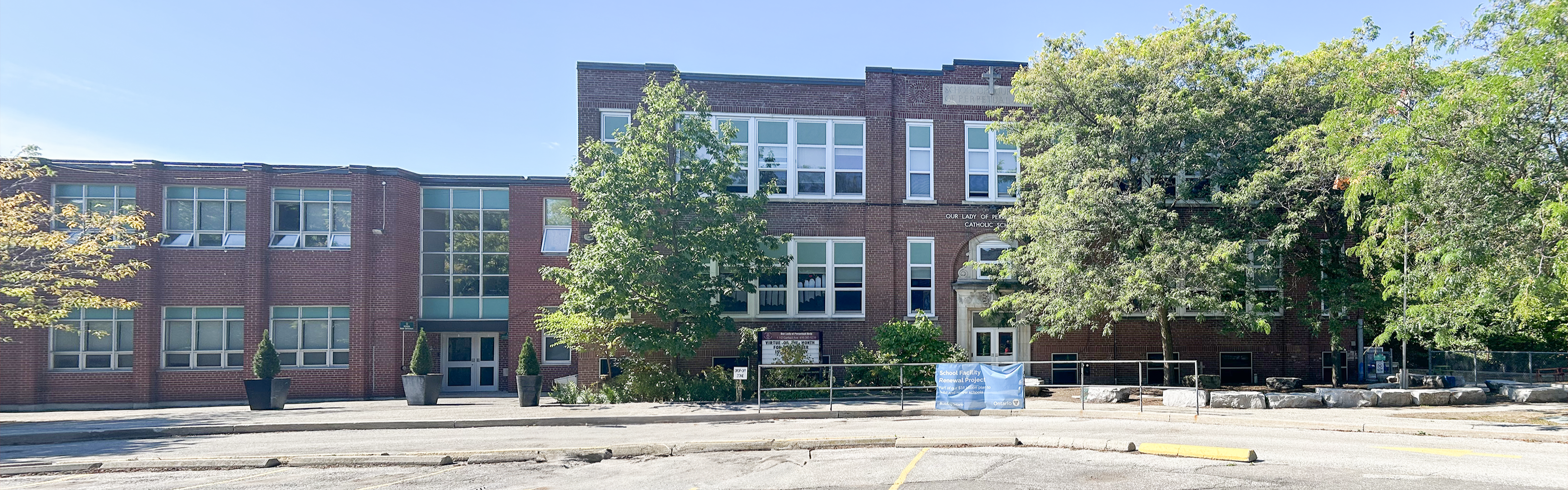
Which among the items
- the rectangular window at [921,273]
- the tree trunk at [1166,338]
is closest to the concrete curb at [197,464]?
the rectangular window at [921,273]

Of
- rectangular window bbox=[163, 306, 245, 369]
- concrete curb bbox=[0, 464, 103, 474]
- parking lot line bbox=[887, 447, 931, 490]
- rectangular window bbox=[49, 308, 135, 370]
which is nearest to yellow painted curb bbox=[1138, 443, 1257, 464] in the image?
parking lot line bbox=[887, 447, 931, 490]

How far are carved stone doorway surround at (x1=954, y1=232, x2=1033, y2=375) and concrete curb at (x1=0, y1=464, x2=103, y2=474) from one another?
1938 cm

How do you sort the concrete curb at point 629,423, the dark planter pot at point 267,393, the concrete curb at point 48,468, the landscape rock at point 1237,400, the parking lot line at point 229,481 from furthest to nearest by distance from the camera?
the dark planter pot at point 267,393, the landscape rock at point 1237,400, the concrete curb at point 629,423, the concrete curb at point 48,468, the parking lot line at point 229,481

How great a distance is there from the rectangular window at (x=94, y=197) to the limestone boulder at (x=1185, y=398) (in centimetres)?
2694

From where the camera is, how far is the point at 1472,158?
591 inches

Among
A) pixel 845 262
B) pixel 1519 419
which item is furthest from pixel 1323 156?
pixel 845 262

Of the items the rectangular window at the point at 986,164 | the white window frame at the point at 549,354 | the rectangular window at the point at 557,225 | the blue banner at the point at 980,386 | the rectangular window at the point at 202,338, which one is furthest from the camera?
the white window frame at the point at 549,354

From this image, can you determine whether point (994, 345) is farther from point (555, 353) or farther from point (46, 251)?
point (46, 251)

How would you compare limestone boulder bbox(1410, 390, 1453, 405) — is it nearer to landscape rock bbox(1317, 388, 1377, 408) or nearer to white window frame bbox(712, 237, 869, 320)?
landscape rock bbox(1317, 388, 1377, 408)

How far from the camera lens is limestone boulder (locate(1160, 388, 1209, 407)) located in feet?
65.1

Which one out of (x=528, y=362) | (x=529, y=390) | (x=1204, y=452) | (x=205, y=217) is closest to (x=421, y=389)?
Result: (x=528, y=362)

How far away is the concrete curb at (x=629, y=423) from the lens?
1697 centimetres

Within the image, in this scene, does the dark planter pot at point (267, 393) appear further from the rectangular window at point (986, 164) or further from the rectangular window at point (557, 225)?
the rectangular window at point (986, 164)

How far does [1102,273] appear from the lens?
21312 millimetres
